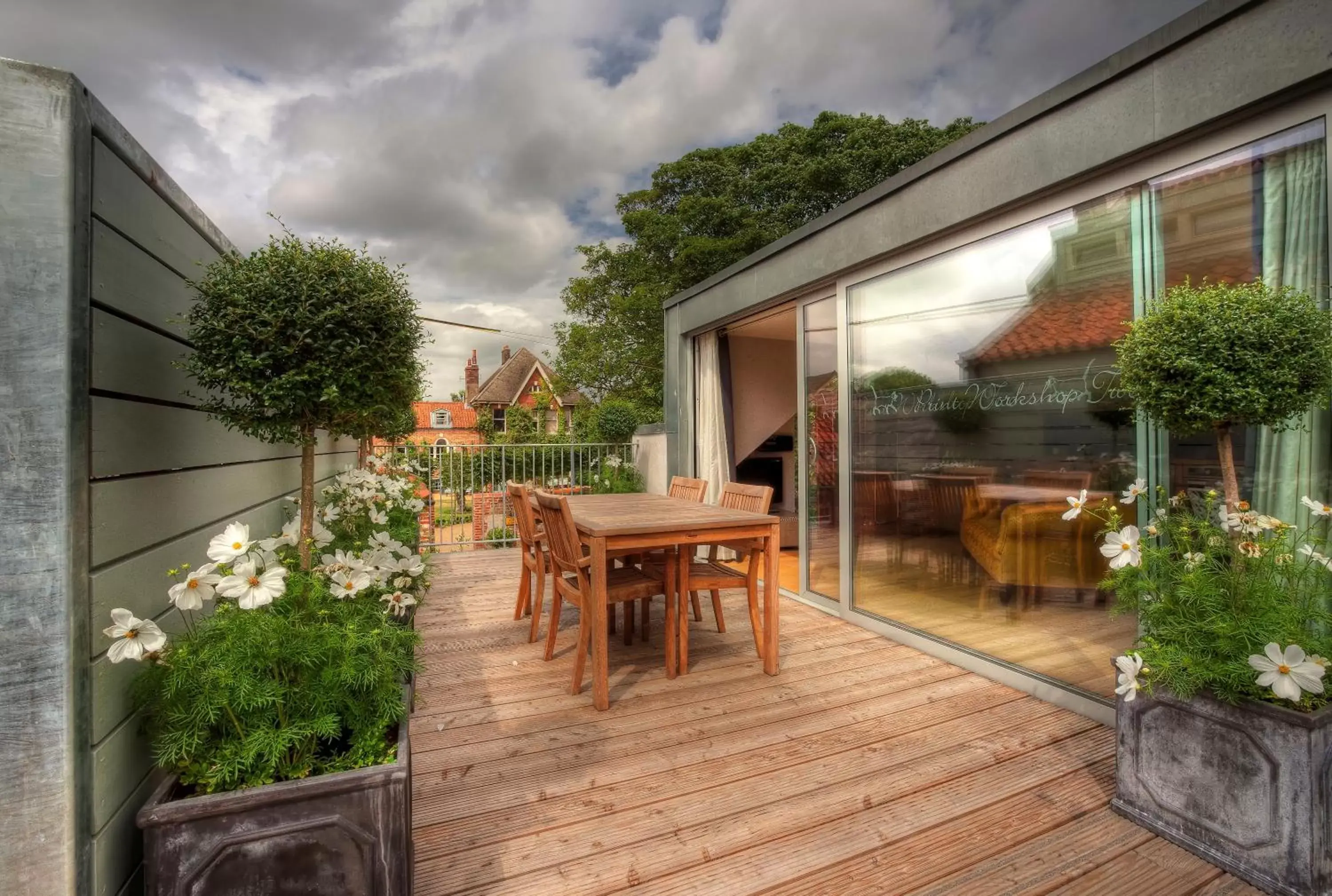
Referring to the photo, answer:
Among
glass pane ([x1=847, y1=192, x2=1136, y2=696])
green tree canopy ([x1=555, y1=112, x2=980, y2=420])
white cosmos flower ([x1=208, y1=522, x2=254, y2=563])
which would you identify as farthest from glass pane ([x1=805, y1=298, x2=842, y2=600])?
green tree canopy ([x1=555, y1=112, x2=980, y2=420])

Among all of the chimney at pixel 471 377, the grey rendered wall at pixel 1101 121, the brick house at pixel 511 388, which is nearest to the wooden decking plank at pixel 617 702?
the grey rendered wall at pixel 1101 121

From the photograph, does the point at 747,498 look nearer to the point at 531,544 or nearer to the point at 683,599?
the point at 683,599

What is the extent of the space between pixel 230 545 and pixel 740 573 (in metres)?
2.32

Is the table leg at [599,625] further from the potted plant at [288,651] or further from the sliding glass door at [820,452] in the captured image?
the sliding glass door at [820,452]

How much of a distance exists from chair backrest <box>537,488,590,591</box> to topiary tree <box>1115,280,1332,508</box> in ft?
6.96

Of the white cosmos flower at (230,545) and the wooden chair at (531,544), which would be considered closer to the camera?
the white cosmos flower at (230,545)

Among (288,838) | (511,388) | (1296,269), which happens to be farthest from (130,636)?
(511,388)

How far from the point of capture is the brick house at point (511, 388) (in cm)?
2855

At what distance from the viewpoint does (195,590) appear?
1213 mm

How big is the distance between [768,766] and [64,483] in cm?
203

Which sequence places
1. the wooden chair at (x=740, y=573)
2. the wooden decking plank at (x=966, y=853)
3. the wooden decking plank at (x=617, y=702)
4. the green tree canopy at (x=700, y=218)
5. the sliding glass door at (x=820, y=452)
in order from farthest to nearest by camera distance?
the green tree canopy at (x=700, y=218)
the sliding glass door at (x=820, y=452)
the wooden chair at (x=740, y=573)
the wooden decking plank at (x=617, y=702)
the wooden decking plank at (x=966, y=853)

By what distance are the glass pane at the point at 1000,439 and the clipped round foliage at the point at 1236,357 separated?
0.66m

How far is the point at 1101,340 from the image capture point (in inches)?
95.0

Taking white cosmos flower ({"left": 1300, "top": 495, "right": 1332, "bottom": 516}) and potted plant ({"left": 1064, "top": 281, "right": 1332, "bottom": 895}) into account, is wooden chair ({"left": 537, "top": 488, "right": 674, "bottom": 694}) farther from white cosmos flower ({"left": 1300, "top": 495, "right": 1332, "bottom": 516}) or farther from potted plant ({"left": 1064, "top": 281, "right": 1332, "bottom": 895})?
white cosmos flower ({"left": 1300, "top": 495, "right": 1332, "bottom": 516})
